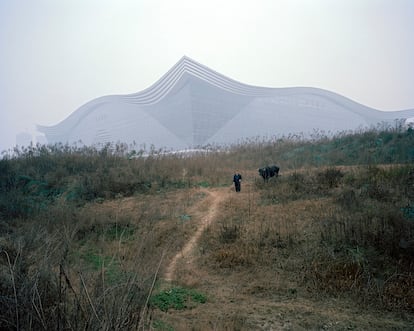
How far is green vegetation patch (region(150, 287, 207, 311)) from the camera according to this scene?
4672 mm

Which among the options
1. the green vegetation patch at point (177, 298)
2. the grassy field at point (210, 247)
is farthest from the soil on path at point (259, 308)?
the green vegetation patch at point (177, 298)

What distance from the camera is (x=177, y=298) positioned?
194 inches

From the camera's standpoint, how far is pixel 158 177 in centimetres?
1256

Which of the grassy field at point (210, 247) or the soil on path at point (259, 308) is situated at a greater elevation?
the grassy field at point (210, 247)

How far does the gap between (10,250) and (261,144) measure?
1573 centimetres

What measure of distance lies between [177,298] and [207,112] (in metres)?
25.6

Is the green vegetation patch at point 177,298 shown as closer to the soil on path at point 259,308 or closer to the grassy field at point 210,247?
the grassy field at point 210,247

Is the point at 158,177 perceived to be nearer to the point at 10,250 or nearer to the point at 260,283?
the point at 260,283

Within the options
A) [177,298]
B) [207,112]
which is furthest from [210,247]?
[207,112]

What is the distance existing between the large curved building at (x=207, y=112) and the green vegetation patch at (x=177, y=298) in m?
22.6

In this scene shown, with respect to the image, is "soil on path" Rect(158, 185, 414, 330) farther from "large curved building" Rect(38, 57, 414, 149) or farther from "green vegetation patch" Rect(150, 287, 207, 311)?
"large curved building" Rect(38, 57, 414, 149)

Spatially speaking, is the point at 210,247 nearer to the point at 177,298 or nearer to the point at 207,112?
the point at 177,298

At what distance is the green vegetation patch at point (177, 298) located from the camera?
4672 mm

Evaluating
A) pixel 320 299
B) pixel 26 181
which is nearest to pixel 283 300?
pixel 320 299
